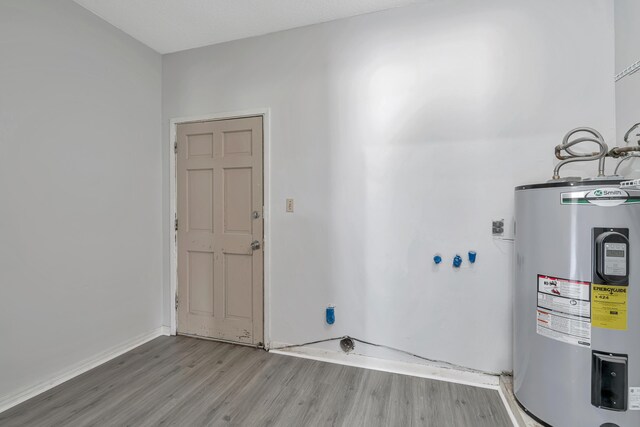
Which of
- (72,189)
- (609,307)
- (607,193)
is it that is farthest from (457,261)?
(72,189)

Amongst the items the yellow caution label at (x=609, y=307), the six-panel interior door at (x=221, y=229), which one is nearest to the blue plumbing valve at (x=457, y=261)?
the yellow caution label at (x=609, y=307)

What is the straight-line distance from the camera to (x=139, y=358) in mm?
2420

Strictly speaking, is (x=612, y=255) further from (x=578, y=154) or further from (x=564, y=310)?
(x=578, y=154)

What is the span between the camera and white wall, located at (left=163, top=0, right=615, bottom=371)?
1908 millimetres

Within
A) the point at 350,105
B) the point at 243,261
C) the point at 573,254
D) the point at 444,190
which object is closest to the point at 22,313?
the point at 243,261

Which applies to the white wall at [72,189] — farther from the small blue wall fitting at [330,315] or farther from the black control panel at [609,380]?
the black control panel at [609,380]

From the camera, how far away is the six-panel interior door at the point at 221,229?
8.48ft

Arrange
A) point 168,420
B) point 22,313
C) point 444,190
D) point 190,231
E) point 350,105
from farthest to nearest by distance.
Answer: point 190,231
point 350,105
point 444,190
point 22,313
point 168,420

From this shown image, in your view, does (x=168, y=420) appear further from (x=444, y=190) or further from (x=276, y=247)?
(x=444, y=190)

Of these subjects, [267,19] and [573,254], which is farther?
[267,19]

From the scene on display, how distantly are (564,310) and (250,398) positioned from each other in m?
1.93

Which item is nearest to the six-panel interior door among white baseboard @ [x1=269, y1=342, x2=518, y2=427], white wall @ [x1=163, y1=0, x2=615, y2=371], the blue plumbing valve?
white wall @ [x1=163, y1=0, x2=615, y2=371]

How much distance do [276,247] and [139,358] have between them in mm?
1491

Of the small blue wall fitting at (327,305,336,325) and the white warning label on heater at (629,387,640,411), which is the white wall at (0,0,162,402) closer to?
the small blue wall fitting at (327,305,336,325)
